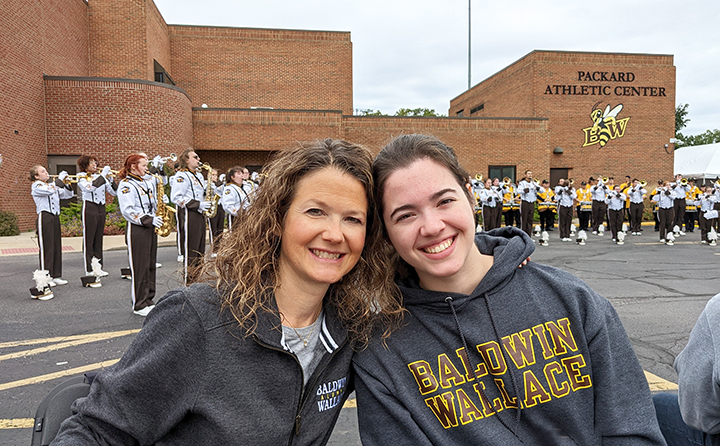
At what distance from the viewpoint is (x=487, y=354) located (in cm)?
189

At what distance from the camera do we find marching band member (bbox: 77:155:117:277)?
31.2 feet

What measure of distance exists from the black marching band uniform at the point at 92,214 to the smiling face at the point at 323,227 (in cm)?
899

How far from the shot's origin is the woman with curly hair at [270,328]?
1.57 meters

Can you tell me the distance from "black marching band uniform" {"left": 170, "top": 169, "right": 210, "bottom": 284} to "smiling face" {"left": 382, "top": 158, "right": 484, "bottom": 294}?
7229 mm

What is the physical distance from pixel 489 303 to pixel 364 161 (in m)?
0.75

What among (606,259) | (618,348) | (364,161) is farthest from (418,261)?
(606,259)

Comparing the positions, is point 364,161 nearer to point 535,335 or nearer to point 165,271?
point 535,335

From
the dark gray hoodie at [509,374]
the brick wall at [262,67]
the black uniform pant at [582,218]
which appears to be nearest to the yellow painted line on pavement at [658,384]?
the dark gray hoodie at [509,374]

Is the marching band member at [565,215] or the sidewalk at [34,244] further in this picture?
the marching band member at [565,215]

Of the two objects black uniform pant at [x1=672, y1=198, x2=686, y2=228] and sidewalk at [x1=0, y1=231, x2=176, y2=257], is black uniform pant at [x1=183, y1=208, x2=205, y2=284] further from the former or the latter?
black uniform pant at [x1=672, y1=198, x2=686, y2=228]

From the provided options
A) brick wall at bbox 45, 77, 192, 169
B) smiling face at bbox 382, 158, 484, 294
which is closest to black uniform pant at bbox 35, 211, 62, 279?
smiling face at bbox 382, 158, 484, 294

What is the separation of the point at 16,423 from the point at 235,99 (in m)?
26.4

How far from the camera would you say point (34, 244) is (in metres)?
14.4

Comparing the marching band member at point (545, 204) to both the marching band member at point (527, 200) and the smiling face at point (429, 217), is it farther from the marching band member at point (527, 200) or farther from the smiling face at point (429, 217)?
the smiling face at point (429, 217)
